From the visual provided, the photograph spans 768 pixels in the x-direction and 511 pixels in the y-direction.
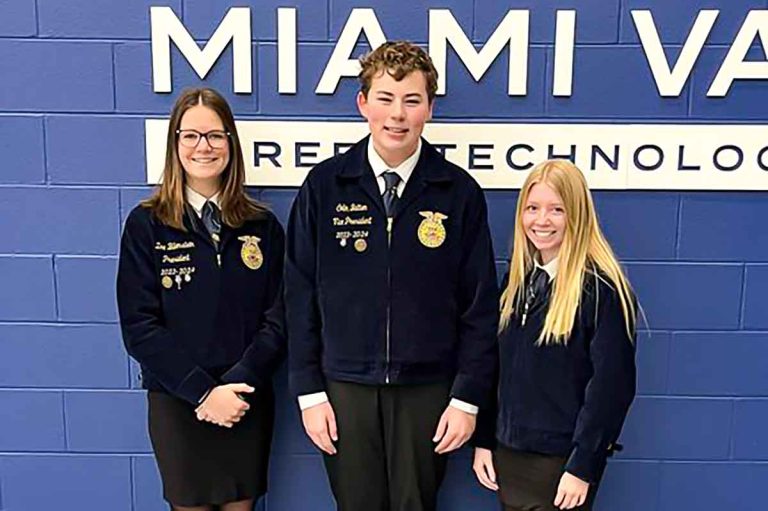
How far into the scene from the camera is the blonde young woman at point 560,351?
5.34 feet

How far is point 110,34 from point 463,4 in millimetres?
886

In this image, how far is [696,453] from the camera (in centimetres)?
213

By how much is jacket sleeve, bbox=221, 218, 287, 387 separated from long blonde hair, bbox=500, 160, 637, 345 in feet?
1.95

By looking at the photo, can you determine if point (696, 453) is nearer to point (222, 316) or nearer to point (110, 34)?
point (222, 316)

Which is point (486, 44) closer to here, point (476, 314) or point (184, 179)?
point (476, 314)

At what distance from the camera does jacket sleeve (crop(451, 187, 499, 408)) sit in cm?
175

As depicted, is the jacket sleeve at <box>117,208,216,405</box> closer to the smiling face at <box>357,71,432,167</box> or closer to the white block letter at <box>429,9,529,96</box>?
the smiling face at <box>357,71,432,167</box>

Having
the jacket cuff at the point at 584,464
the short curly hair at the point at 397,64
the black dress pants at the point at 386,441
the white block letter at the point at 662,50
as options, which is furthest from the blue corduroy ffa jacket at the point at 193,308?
the white block letter at the point at 662,50

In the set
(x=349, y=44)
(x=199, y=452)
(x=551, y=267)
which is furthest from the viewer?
(x=349, y=44)

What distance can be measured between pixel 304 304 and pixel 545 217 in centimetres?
57

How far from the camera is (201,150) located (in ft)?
5.87

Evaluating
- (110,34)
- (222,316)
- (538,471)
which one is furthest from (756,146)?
(110,34)

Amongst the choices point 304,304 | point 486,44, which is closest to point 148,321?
point 304,304

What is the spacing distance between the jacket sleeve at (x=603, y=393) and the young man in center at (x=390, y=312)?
24 centimetres
